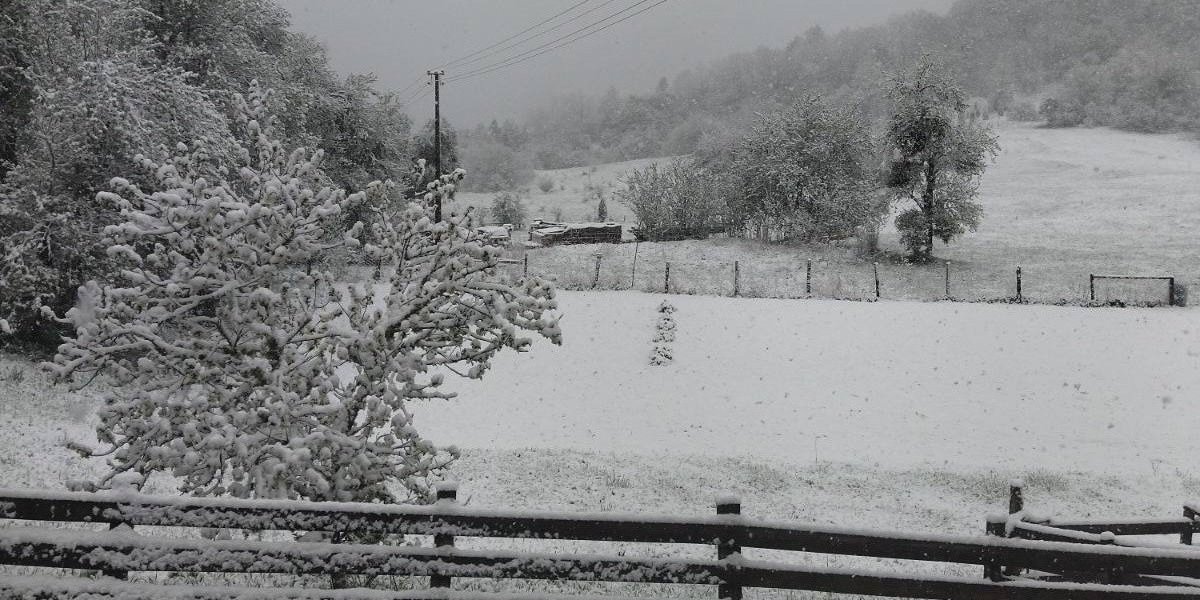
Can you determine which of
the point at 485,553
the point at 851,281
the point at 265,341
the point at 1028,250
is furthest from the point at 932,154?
the point at 485,553

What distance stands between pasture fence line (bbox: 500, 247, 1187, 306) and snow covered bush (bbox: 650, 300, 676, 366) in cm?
274

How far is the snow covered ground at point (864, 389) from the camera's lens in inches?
674

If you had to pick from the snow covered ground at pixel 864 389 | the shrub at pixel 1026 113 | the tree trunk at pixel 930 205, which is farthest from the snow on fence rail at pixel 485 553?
the shrub at pixel 1026 113

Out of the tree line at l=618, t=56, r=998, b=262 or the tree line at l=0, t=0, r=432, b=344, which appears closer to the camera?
the tree line at l=0, t=0, r=432, b=344

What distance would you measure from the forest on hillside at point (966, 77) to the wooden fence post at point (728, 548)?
49.8 meters

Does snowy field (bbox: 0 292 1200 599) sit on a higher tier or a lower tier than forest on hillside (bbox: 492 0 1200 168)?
lower

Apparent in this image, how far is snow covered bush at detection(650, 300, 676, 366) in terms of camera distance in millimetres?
21953

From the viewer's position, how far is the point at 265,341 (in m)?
7.70

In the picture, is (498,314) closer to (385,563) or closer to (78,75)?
(385,563)

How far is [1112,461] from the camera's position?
52.6 ft

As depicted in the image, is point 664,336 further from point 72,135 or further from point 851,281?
point 72,135

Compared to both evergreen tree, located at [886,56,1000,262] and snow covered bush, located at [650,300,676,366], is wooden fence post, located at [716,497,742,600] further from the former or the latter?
evergreen tree, located at [886,56,1000,262]

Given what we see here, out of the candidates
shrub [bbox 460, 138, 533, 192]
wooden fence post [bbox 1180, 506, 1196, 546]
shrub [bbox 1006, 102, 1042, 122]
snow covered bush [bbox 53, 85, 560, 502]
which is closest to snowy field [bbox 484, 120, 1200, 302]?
snow covered bush [bbox 53, 85, 560, 502]

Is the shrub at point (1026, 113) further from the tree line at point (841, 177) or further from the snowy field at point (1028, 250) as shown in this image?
the tree line at point (841, 177)
